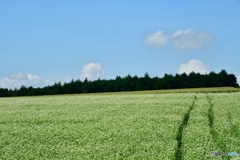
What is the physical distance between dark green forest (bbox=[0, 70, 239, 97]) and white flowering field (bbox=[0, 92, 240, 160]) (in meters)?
81.6

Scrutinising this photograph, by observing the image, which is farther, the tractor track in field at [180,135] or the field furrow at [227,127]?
the field furrow at [227,127]

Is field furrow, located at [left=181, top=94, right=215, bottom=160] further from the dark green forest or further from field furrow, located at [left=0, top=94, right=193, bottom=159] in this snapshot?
the dark green forest

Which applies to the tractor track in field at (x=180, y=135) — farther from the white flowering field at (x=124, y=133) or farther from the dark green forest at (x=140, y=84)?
the dark green forest at (x=140, y=84)

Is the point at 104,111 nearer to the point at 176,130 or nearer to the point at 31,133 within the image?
the point at 31,133

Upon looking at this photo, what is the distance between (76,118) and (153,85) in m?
93.1

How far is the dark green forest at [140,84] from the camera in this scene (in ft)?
382

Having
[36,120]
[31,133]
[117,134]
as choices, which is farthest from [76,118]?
[117,134]

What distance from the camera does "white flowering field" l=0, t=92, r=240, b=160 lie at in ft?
66.5

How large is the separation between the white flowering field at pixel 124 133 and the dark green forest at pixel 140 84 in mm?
81610

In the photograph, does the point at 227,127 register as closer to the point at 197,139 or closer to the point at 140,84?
the point at 197,139

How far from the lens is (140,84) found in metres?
126

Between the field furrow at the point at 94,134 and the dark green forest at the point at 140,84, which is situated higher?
the dark green forest at the point at 140,84

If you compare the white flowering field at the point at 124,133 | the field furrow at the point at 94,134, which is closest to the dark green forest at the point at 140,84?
the field furrow at the point at 94,134

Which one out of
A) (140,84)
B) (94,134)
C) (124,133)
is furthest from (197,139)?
(140,84)
